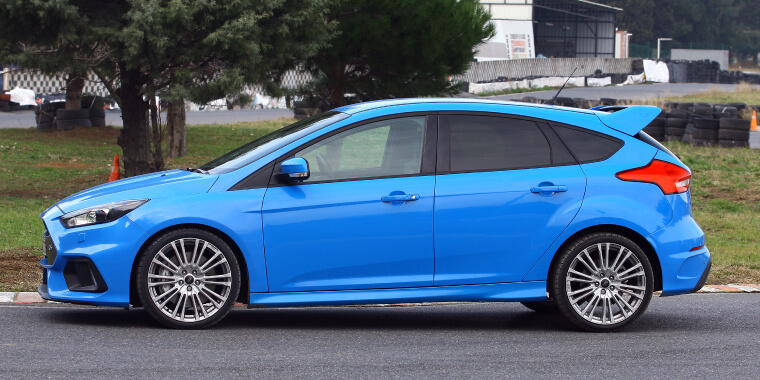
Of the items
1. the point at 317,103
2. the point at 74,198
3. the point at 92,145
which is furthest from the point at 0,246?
the point at 92,145

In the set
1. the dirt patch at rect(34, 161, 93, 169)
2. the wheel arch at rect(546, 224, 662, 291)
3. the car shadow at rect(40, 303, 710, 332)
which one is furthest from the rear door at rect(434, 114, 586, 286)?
the dirt patch at rect(34, 161, 93, 169)

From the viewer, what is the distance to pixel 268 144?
6.62m

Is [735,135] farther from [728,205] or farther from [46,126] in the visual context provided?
[46,126]

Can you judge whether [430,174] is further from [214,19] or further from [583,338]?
[214,19]

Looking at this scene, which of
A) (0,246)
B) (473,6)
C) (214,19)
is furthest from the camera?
(473,6)

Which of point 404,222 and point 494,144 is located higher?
point 494,144

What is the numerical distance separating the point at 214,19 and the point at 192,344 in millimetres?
7986

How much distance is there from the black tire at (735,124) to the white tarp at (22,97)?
2535 centimetres

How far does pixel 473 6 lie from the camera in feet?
65.0

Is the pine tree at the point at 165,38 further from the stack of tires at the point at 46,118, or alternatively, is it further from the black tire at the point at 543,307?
the stack of tires at the point at 46,118

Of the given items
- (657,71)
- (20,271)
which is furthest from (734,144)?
(657,71)

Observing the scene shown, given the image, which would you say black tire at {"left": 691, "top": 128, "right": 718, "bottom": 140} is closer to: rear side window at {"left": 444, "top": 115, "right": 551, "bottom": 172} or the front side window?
rear side window at {"left": 444, "top": 115, "right": 551, "bottom": 172}

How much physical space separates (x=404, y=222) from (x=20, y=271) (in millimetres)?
3902

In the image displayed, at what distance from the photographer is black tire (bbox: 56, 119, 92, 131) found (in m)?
26.0
